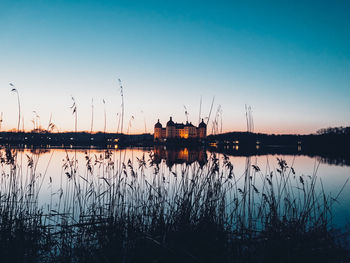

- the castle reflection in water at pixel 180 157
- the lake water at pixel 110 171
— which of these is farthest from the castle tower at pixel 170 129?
the lake water at pixel 110 171

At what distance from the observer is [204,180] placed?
4.77m

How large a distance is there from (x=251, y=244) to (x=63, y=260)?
8.51 feet

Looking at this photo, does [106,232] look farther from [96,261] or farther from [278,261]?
[278,261]

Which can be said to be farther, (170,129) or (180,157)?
(170,129)

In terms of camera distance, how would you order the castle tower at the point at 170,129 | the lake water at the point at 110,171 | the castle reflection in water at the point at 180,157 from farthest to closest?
the castle tower at the point at 170,129 < the castle reflection in water at the point at 180,157 < the lake water at the point at 110,171

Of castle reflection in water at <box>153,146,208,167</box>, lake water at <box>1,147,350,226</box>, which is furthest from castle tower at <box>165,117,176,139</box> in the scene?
lake water at <box>1,147,350,226</box>

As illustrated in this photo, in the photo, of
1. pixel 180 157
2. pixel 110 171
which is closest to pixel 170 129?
pixel 180 157

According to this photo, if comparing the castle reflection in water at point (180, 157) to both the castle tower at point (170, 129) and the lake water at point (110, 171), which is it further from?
the castle tower at point (170, 129)

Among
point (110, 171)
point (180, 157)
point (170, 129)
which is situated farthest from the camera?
point (170, 129)

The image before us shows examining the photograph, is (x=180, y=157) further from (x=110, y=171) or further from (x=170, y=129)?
(x=170, y=129)

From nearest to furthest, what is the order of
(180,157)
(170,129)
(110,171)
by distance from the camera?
(110,171) → (180,157) → (170,129)

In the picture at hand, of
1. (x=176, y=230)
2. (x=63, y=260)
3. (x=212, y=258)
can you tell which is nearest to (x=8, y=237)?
(x=63, y=260)

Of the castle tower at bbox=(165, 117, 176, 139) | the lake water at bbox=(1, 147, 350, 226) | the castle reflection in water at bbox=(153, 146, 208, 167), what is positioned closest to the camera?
the lake water at bbox=(1, 147, 350, 226)

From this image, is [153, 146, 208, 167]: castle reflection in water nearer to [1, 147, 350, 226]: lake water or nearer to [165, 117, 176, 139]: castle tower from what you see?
[1, 147, 350, 226]: lake water
